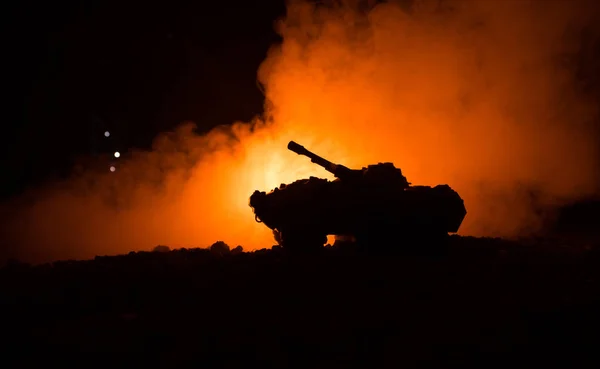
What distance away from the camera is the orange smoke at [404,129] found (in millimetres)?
14039

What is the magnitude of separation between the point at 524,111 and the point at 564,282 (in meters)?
9.26

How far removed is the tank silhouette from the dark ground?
74 centimetres

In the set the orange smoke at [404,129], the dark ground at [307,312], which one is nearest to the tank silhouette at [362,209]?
the dark ground at [307,312]

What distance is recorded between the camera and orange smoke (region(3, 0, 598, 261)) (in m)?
14.0

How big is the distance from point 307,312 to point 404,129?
10.6 meters

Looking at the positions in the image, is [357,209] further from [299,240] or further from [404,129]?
[404,129]

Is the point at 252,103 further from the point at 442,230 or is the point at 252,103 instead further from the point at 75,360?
the point at 75,360

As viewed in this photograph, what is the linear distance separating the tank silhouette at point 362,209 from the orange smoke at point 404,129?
455cm

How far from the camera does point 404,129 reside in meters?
14.9

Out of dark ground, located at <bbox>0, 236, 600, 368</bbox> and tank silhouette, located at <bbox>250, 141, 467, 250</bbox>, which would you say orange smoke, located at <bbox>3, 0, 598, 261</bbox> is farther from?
dark ground, located at <bbox>0, 236, 600, 368</bbox>

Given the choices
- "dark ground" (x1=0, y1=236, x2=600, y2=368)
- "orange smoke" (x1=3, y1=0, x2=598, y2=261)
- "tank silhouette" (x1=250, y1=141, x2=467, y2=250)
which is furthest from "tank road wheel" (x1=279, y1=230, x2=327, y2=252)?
"orange smoke" (x1=3, y1=0, x2=598, y2=261)

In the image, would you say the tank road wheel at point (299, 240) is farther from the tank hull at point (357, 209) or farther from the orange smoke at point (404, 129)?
the orange smoke at point (404, 129)

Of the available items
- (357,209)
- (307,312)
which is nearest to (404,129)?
(357,209)

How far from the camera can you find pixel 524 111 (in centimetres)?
1437
